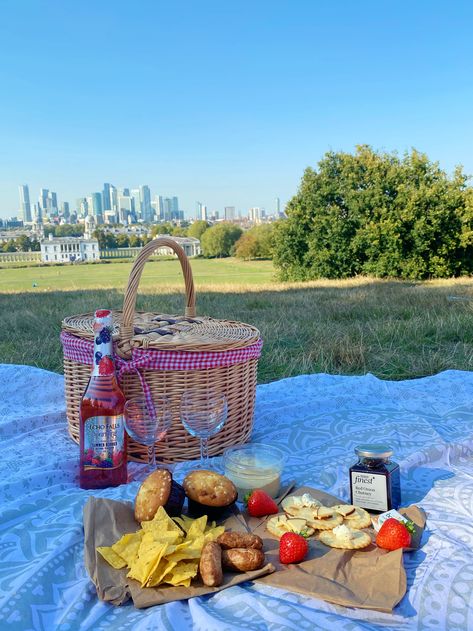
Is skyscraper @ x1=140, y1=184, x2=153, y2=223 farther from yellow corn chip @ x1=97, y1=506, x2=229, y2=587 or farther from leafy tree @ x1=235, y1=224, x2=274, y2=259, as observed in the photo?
yellow corn chip @ x1=97, y1=506, x2=229, y2=587

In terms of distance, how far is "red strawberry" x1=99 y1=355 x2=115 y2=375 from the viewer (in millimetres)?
2029

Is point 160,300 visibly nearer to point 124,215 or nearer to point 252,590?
point 252,590

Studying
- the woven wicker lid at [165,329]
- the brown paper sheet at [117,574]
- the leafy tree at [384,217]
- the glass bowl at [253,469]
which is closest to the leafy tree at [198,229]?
the leafy tree at [384,217]

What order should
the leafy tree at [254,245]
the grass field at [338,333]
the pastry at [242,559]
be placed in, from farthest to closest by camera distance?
the leafy tree at [254,245] → the grass field at [338,333] → the pastry at [242,559]

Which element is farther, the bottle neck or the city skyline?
the city skyline

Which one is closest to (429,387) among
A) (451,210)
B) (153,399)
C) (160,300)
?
(153,399)

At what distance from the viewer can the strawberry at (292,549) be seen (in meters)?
1.47

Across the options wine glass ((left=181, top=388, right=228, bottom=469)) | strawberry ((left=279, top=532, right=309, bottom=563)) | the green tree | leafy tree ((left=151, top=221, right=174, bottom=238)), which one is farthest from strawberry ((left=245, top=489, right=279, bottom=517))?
the green tree

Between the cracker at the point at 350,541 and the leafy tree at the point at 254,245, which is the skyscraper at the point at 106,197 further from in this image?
the cracker at the point at 350,541

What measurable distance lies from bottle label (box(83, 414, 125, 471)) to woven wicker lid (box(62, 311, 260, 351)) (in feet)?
1.19

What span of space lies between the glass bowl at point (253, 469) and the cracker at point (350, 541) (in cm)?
34

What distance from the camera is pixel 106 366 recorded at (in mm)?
2037

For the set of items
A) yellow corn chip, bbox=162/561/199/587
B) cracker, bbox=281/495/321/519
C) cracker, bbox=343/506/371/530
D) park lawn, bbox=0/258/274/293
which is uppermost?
yellow corn chip, bbox=162/561/199/587

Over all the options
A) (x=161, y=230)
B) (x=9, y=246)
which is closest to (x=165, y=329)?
(x=161, y=230)
